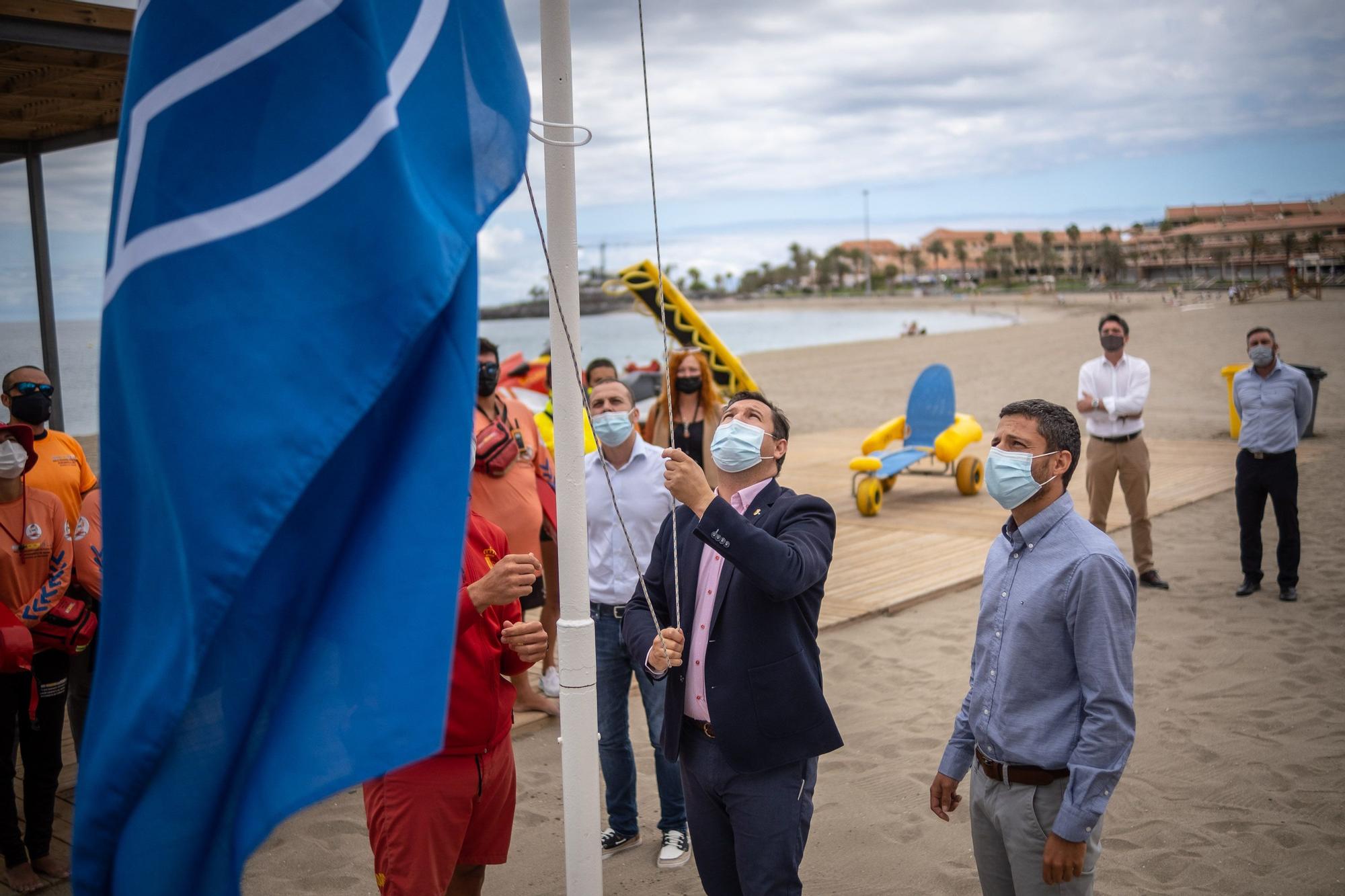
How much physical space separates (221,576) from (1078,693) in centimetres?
225

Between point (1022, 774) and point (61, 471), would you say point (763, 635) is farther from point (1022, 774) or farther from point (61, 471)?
point (61, 471)

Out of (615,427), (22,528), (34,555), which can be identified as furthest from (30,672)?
(615,427)

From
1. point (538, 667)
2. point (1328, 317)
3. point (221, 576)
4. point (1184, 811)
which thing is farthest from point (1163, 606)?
point (1328, 317)

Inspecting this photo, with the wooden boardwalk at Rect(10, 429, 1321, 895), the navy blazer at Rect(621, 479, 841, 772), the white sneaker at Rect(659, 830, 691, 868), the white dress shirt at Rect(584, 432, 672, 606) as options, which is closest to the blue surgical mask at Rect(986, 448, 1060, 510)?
the navy blazer at Rect(621, 479, 841, 772)

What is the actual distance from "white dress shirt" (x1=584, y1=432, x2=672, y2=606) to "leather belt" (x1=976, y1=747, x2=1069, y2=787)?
2.04m

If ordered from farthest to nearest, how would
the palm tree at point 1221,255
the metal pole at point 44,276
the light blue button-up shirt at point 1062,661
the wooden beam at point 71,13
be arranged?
the palm tree at point 1221,255 < the metal pole at point 44,276 < the wooden beam at point 71,13 < the light blue button-up shirt at point 1062,661

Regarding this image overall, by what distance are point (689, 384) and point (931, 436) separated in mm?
6697

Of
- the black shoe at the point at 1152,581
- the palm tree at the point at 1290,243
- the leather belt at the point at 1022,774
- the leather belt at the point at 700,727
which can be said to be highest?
the palm tree at the point at 1290,243

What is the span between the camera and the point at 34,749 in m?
4.72

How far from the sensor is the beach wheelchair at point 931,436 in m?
12.6

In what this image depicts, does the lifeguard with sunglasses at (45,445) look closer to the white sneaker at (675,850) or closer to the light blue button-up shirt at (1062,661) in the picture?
the white sneaker at (675,850)

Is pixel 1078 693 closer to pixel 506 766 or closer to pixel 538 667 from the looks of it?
pixel 506 766

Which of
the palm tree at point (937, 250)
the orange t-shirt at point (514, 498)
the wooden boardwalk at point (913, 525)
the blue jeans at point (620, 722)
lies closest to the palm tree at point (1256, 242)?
the wooden boardwalk at point (913, 525)

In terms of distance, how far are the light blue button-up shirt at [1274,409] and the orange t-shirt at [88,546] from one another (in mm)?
7885
